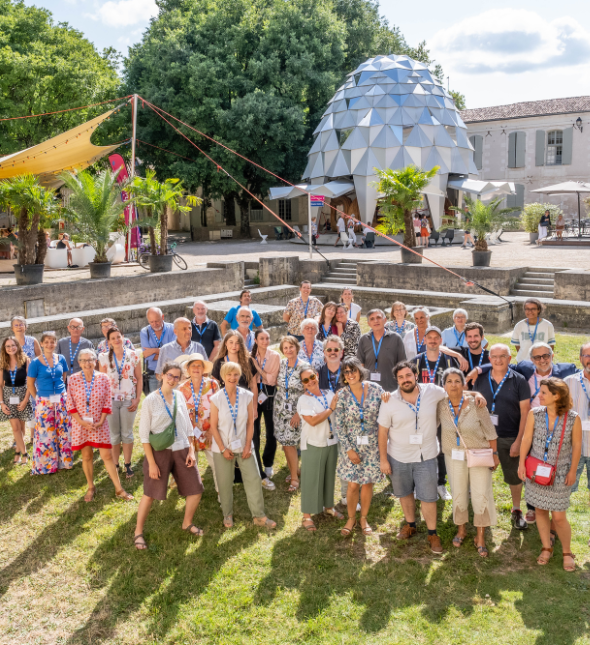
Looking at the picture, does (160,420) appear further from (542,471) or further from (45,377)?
(542,471)

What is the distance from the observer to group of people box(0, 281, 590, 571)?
4816 millimetres

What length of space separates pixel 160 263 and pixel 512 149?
1237 inches

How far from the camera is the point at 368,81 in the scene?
2961cm

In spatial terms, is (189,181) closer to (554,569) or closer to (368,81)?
(368,81)

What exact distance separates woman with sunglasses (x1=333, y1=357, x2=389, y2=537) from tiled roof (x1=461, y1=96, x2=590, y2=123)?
3911cm

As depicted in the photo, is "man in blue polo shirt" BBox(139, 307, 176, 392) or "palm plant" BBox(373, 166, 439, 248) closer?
"man in blue polo shirt" BBox(139, 307, 176, 392)

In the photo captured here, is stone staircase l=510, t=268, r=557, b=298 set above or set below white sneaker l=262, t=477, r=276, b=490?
above

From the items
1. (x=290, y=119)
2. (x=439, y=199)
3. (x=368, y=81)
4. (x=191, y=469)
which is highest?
(x=368, y=81)

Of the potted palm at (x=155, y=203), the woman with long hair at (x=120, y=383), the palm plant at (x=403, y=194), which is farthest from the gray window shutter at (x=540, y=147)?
the woman with long hair at (x=120, y=383)

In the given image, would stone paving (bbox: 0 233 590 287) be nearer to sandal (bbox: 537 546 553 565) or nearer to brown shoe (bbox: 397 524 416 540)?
brown shoe (bbox: 397 524 416 540)

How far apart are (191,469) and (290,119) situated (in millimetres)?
25796

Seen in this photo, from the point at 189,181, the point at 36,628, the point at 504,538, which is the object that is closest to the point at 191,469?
the point at 36,628

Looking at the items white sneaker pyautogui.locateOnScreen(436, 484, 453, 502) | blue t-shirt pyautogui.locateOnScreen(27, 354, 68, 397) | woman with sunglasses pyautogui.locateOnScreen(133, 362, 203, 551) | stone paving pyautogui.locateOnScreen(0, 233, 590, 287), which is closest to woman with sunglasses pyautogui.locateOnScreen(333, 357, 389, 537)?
white sneaker pyautogui.locateOnScreen(436, 484, 453, 502)

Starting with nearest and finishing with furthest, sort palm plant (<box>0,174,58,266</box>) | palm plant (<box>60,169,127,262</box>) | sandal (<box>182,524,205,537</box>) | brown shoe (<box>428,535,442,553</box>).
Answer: brown shoe (<box>428,535,442,553</box>)
sandal (<box>182,524,205,537</box>)
palm plant (<box>0,174,58,266</box>)
palm plant (<box>60,169,127,262</box>)
